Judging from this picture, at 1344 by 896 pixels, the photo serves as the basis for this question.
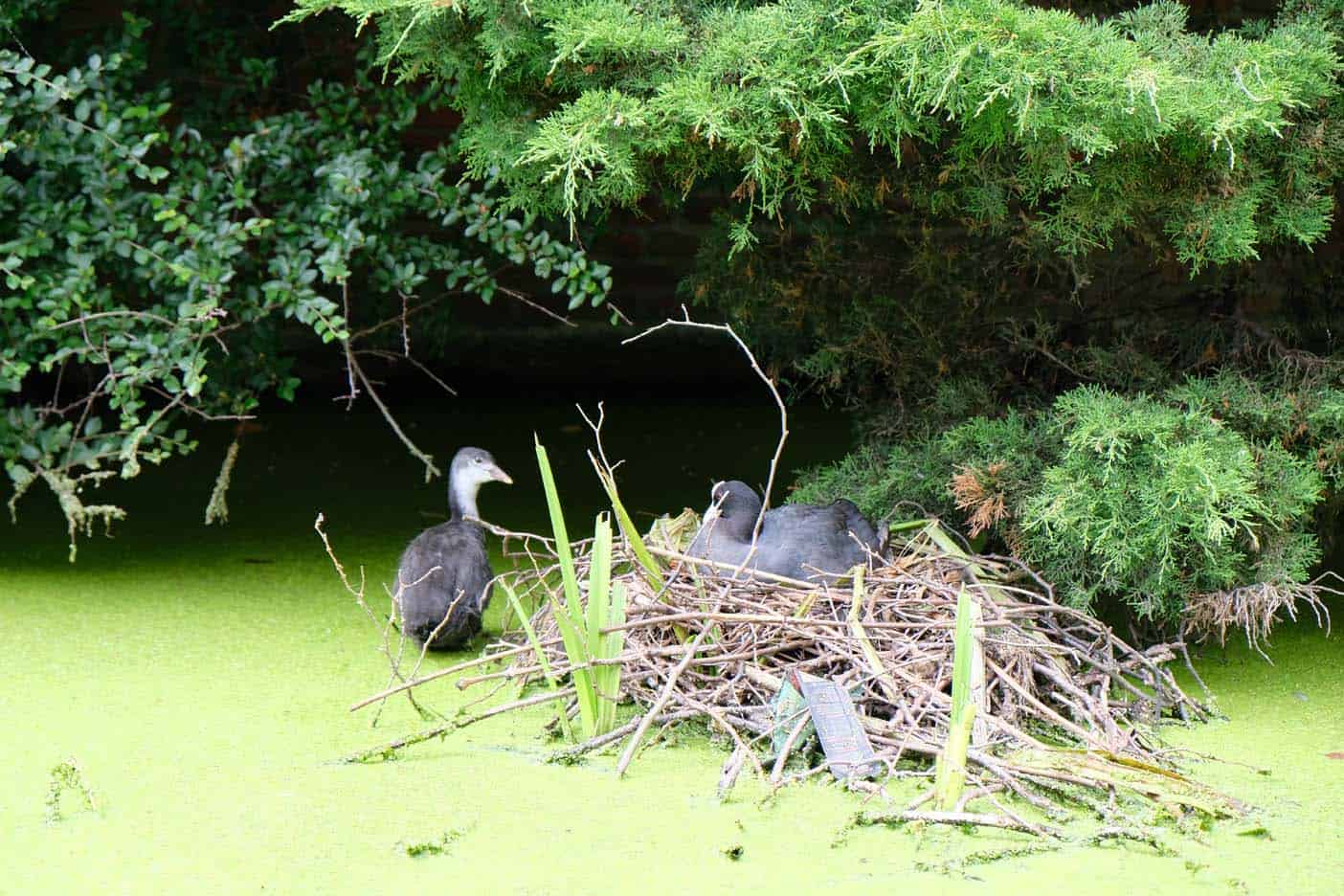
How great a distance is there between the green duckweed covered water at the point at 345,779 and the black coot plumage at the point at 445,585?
11 centimetres

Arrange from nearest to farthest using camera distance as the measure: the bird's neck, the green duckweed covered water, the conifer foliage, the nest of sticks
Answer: the green duckweed covered water, the nest of sticks, the conifer foliage, the bird's neck

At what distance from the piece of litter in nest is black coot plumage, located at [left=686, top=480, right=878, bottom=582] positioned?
586 mm

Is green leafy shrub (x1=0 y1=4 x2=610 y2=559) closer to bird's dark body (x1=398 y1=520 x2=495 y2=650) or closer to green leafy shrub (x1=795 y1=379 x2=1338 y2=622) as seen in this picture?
bird's dark body (x1=398 y1=520 x2=495 y2=650)

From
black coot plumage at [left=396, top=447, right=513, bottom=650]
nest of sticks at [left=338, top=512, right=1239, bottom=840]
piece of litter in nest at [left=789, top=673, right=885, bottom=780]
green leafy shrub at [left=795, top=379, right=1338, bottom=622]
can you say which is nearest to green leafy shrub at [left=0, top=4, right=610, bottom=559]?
black coot plumage at [left=396, top=447, right=513, bottom=650]

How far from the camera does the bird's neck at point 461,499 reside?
5023mm

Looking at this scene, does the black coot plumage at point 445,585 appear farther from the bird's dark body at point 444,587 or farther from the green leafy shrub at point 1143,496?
the green leafy shrub at point 1143,496

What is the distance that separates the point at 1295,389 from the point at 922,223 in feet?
3.92

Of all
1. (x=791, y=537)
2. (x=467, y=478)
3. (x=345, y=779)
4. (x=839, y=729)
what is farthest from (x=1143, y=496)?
(x=467, y=478)

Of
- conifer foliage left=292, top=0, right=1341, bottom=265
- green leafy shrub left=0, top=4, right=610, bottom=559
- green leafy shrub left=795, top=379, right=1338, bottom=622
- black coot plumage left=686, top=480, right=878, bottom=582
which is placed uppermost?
conifer foliage left=292, top=0, right=1341, bottom=265

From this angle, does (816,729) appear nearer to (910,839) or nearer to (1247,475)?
(910,839)

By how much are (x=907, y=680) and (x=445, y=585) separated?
144 cm

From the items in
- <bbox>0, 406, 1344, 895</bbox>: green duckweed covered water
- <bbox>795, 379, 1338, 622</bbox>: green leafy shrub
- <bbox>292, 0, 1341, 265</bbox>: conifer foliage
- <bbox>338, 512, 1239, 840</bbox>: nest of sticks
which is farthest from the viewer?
<bbox>795, 379, 1338, 622</bbox>: green leafy shrub

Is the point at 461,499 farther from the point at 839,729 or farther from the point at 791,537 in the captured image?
the point at 839,729

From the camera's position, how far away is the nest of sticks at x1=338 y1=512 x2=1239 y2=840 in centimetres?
325
